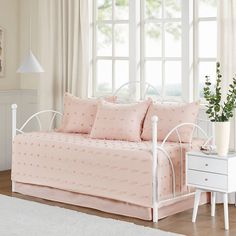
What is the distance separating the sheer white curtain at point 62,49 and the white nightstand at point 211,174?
1.93m

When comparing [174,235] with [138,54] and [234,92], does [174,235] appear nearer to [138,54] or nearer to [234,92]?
[234,92]

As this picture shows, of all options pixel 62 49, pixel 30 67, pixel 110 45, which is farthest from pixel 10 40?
pixel 110 45

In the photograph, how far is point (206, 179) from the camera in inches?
187

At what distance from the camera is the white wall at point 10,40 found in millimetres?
7000

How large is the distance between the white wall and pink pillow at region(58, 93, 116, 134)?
1244 millimetres

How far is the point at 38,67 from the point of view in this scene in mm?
6309

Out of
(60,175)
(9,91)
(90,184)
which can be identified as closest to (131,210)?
(90,184)

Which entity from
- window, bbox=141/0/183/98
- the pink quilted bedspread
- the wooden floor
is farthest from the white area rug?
window, bbox=141/0/183/98

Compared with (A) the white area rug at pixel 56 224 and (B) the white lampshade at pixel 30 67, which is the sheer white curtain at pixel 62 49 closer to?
(B) the white lampshade at pixel 30 67

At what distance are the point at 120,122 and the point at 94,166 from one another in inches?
19.8

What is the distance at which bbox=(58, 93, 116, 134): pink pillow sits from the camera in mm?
5918

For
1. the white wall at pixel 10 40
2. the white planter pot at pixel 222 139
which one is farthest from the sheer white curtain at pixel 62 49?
the white planter pot at pixel 222 139

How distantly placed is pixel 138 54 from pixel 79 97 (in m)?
0.75

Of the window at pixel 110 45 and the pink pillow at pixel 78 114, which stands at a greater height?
the window at pixel 110 45
